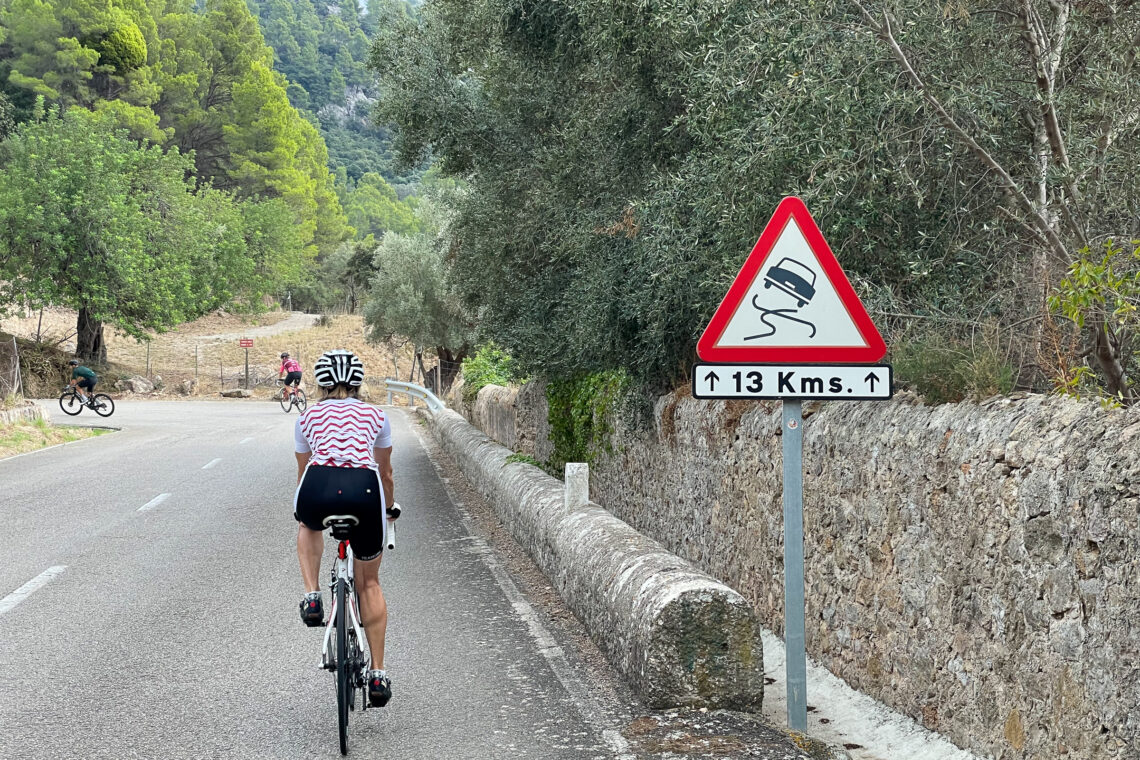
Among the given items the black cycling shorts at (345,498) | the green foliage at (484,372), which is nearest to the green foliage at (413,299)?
the green foliage at (484,372)

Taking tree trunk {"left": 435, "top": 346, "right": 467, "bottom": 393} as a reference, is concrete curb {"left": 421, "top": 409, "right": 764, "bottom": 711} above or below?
below

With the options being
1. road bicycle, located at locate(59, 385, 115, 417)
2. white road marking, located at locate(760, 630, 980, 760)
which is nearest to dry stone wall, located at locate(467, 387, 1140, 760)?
white road marking, located at locate(760, 630, 980, 760)

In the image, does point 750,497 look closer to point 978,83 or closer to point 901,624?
point 901,624

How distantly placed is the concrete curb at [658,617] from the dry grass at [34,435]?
1650 centimetres

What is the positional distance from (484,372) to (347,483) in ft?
67.4

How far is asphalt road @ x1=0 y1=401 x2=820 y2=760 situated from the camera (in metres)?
4.98

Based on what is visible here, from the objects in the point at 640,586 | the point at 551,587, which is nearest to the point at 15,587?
the point at 551,587

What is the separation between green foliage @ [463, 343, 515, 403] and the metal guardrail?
93 cm

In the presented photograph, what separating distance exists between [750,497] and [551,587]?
6.73ft

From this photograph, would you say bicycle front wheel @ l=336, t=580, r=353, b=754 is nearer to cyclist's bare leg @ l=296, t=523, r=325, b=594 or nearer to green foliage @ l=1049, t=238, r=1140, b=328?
cyclist's bare leg @ l=296, t=523, r=325, b=594

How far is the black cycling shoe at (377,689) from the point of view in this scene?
500cm

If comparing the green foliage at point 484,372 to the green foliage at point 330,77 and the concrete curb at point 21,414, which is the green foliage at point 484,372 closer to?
the concrete curb at point 21,414

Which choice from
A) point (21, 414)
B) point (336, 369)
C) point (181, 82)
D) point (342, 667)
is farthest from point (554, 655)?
point (181, 82)

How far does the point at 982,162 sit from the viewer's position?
7.23 metres
